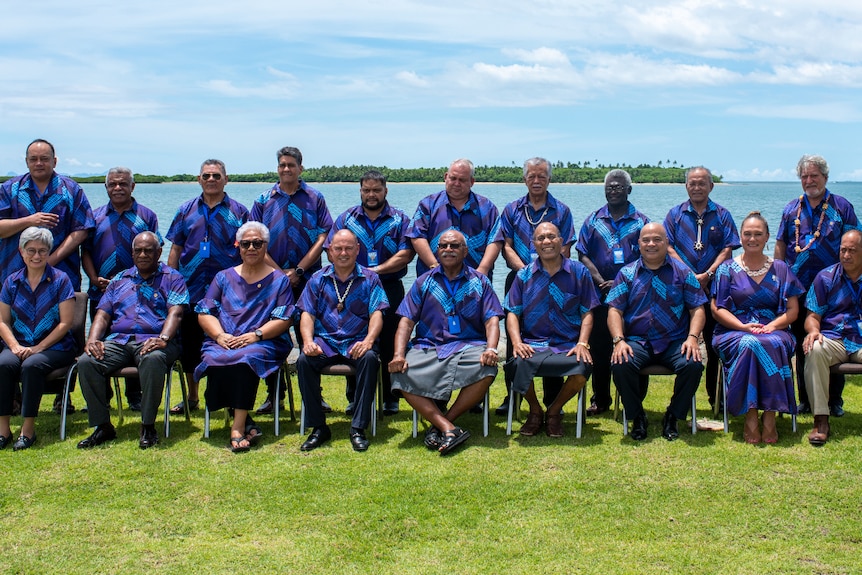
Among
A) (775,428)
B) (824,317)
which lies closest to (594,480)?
(775,428)

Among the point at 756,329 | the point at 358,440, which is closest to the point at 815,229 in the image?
the point at 756,329

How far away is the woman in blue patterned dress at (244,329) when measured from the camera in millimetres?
5953

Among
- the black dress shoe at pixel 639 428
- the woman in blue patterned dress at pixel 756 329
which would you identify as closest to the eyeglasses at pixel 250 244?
the black dress shoe at pixel 639 428

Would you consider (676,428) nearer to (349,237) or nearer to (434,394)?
(434,394)

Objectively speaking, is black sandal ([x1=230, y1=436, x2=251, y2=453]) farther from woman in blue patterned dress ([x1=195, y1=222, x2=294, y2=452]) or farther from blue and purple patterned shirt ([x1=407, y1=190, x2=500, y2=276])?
blue and purple patterned shirt ([x1=407, y1=190, x2=500, y2=276])

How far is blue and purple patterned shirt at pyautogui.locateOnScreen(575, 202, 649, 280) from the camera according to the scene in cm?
652

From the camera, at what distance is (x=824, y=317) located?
6148mm

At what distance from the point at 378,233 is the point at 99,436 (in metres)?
2.67

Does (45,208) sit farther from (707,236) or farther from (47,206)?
(707,236)

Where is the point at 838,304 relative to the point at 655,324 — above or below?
above

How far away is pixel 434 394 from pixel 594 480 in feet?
4.48

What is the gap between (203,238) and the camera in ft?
22.3

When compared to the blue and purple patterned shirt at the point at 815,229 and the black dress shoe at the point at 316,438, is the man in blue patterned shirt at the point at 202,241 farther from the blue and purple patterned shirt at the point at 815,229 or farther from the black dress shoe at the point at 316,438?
the blue and purple patterned shirt at the point at 815,229

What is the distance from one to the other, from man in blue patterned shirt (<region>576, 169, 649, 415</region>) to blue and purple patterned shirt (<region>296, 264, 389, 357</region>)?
5.73 feet
